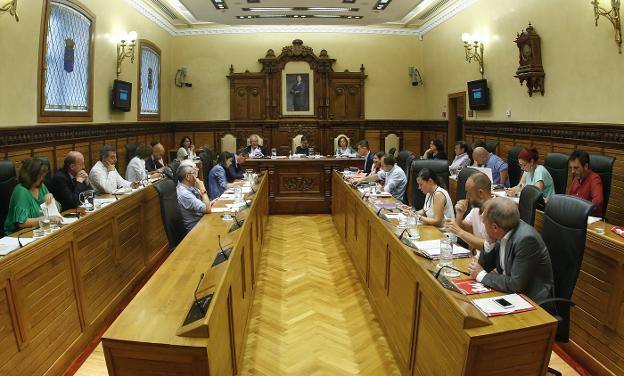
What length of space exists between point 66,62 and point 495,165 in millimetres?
6299

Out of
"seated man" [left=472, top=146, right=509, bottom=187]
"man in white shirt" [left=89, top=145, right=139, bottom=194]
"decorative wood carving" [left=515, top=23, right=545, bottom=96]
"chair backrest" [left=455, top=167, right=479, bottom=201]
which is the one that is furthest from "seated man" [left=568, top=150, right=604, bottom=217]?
"man in white shirt" [left=89, top=145, right=139, bottom=194]

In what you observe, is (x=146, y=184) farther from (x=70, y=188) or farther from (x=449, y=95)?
(x=449, y=95)

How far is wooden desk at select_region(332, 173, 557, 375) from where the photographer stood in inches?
81.0

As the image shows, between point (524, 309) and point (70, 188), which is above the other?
point (70, 188)

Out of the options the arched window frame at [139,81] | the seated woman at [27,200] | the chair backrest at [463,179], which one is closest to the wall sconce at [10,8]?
the seated woman at [27,200]

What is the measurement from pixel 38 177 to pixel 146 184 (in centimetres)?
204

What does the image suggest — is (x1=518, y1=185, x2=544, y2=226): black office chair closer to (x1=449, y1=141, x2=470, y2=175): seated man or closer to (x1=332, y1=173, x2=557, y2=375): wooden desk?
(x1=332, y1=173, x2=557, y2=375): wooden desk

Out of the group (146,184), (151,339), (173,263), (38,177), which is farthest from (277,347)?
(146,184)

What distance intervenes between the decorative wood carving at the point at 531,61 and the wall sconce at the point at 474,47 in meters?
1.65

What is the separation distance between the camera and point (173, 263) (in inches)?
120

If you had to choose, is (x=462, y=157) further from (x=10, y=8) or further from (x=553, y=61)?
(x=10, y=8)

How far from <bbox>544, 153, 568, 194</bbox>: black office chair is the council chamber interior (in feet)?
0.09

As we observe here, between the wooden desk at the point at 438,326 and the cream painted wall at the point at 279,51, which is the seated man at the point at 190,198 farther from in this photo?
the cream painted wall at the point at 279,51

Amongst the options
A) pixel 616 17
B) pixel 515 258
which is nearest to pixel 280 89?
pixel 616 17
